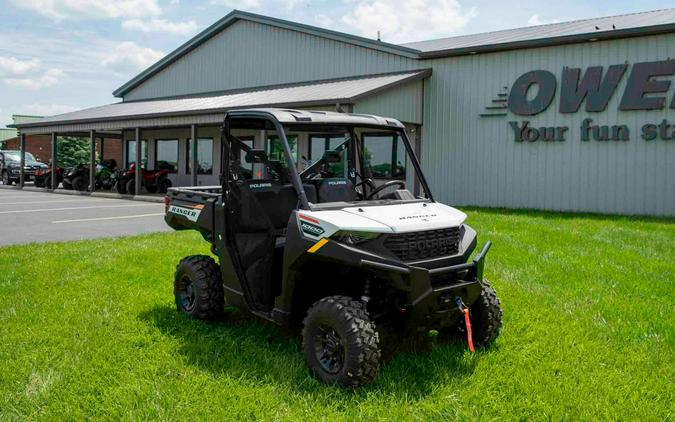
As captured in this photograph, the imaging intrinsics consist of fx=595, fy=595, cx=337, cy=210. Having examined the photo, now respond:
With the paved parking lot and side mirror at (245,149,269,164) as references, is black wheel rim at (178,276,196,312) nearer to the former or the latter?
side mirror at (245,149,269,164)

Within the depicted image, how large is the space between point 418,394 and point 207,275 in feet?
7.57

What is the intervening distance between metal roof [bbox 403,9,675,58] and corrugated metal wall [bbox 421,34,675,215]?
0.25 metres

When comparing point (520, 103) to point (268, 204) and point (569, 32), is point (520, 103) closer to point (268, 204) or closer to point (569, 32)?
point (569, 32)

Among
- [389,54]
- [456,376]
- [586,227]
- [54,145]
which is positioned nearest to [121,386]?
[456,376]

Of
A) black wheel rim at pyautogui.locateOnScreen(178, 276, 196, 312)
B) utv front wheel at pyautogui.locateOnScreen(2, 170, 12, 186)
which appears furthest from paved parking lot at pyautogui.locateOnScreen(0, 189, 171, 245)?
utv front wheel at pyautogui.locateOnScreen(2, 170, 12, 186)

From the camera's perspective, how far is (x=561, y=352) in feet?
14.9

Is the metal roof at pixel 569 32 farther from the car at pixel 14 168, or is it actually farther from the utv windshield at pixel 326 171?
the car at pixel 14 168

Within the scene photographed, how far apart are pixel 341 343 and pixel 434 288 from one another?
0.72 meters

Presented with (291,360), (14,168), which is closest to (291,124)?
(291,360)

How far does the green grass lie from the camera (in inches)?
142

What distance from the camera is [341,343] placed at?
389 centimetres

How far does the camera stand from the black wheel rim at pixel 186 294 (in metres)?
5.51

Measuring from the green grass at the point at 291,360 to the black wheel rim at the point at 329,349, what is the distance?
0.15m

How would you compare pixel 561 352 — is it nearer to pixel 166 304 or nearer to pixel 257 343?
pixel 257 343
